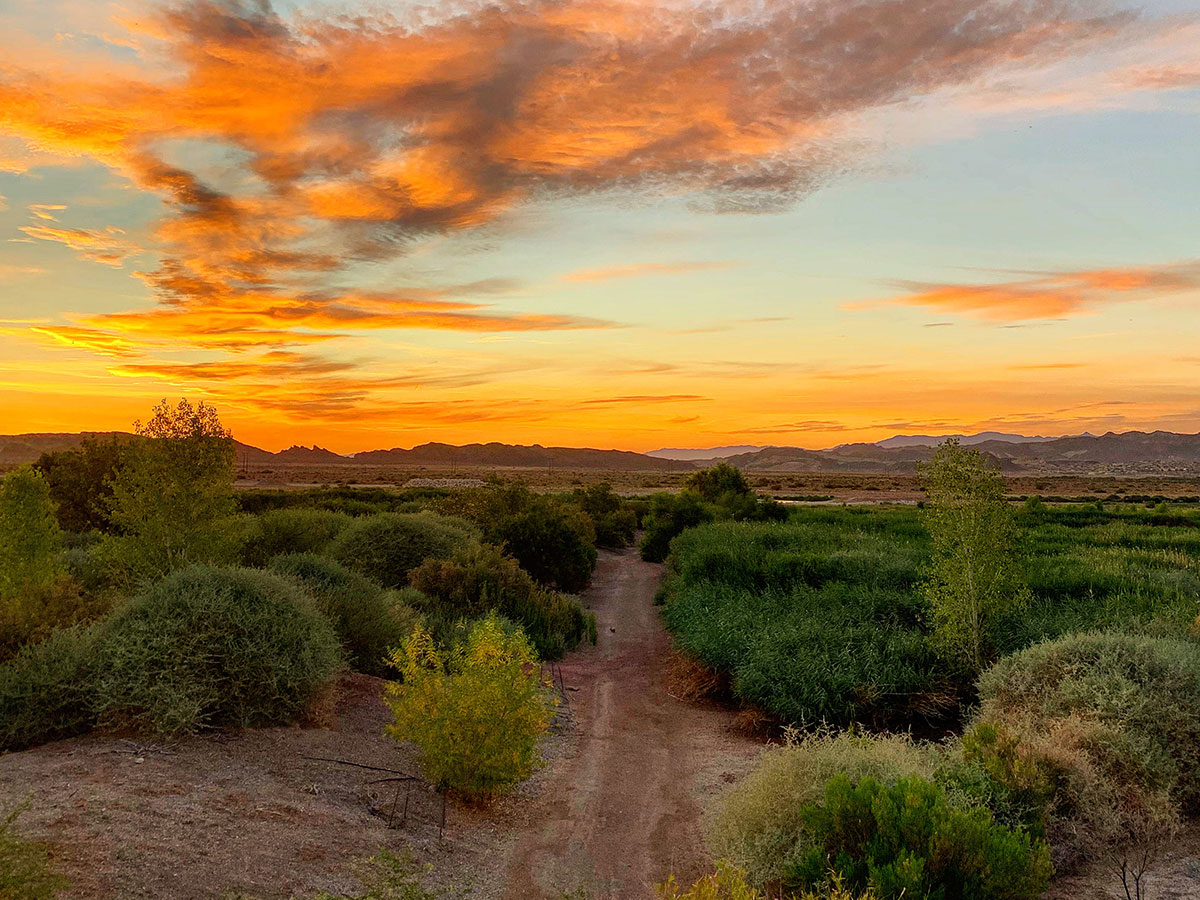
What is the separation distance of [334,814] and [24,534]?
412 inches

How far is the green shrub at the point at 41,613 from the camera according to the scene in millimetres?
10180

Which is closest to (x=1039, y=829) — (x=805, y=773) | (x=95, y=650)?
(x=805, y=773)

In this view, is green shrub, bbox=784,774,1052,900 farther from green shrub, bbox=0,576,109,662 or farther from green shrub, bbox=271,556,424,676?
green shrub, bbox=0,576,109,662

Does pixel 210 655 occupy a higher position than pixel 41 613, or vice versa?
pixel 41 613

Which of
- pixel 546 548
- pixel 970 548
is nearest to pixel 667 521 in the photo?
pixel 546 548

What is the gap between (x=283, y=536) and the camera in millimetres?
20156

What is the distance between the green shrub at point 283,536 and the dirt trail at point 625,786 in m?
7.84

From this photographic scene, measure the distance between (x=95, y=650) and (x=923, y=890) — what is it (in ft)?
29.8

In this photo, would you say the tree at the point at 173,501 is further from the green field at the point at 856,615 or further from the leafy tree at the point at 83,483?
the leafy tree at the point at 83,483

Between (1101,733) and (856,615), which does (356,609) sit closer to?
(856,615)

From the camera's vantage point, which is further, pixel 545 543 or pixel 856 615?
pixel 545 543

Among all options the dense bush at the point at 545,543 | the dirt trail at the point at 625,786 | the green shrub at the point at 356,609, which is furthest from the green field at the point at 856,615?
the green shrub at the point at 356,609

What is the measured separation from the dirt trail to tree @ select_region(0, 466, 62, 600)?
999 centimetres

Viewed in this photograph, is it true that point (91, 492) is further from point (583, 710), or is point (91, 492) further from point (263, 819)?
point (263, 819)
